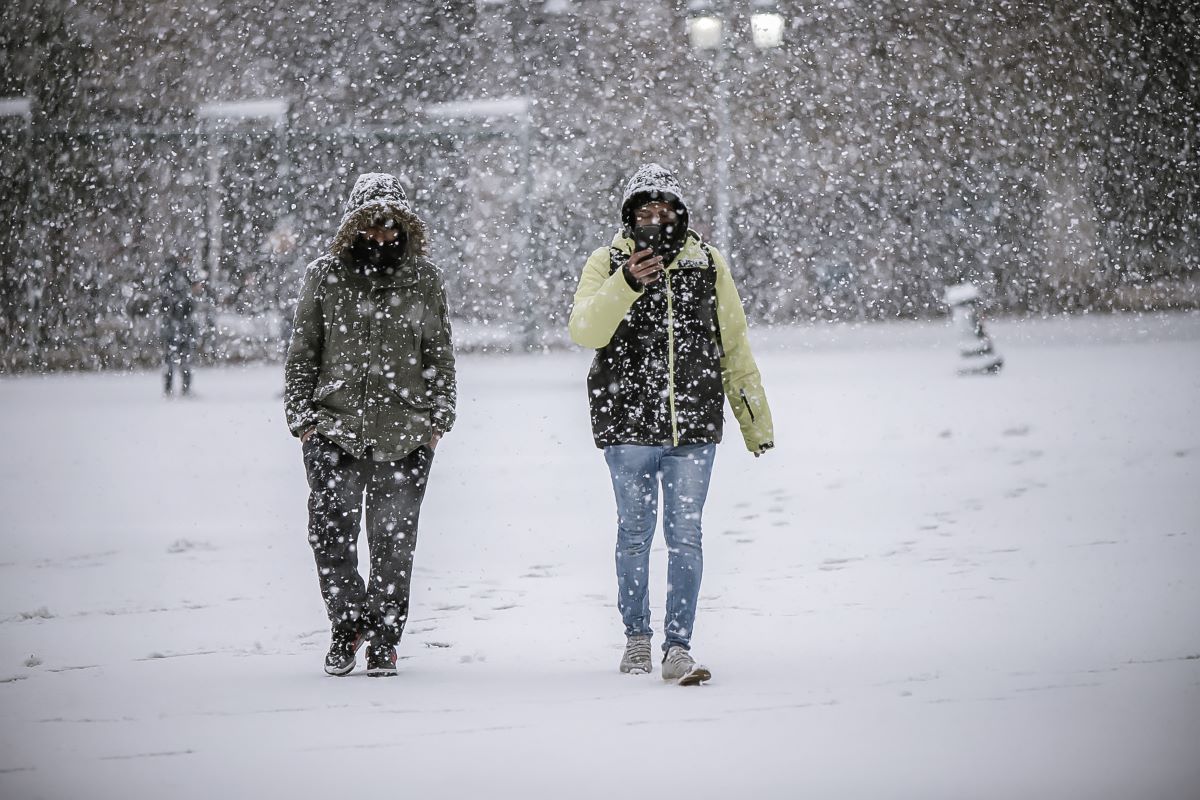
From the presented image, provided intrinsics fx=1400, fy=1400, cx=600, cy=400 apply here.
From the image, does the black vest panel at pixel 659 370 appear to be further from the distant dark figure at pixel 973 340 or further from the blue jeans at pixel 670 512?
the distant dark figure at pixel 973 340

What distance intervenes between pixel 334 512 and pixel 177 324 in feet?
38.3

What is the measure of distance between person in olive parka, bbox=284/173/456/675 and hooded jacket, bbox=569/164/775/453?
1.74 ft

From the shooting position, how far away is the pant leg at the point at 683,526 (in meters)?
4.44

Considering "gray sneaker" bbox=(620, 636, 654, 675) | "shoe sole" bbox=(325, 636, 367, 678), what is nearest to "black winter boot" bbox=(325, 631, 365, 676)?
"shoe sole" bbox=(325, 636, 367, 678)

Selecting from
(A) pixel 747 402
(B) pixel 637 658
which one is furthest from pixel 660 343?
(B) pixel 637 658

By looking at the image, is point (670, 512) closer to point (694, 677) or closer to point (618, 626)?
point (694, 677)

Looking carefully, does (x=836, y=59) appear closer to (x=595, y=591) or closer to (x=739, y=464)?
(x=739, y=464)

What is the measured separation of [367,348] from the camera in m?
4.48

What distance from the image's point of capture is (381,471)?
14.7 ft

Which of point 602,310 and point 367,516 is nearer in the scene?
point 602,310

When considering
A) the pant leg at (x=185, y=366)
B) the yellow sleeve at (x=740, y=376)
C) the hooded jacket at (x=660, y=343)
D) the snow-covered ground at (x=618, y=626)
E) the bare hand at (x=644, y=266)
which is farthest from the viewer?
the pant leg at (x=185, y=366)

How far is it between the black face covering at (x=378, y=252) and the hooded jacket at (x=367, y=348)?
0.02 meters

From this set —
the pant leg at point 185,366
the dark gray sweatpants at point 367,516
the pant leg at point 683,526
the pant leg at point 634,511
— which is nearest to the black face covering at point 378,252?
the dark gray sweatpants at point 367,516

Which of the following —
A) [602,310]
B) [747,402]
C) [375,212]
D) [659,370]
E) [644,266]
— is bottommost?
[747,402]
